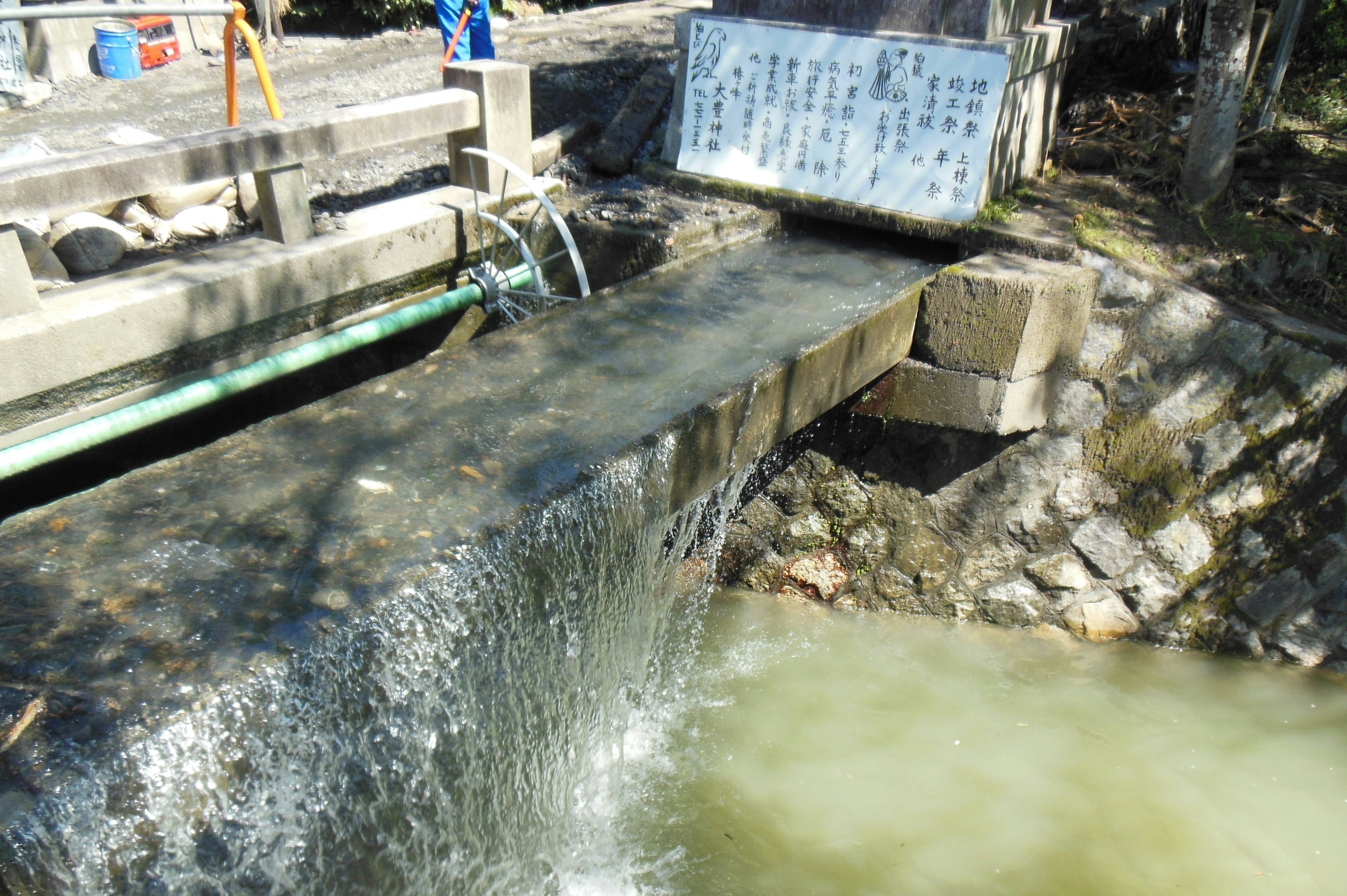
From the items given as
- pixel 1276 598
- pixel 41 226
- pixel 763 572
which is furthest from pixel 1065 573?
pixel 41 226

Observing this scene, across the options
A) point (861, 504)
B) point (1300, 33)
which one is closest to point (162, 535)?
point (861, 504)

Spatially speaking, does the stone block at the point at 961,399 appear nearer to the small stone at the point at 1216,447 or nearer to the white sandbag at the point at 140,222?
the small stone at the point at 1216,447

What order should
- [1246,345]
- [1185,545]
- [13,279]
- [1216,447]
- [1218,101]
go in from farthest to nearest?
[1218,101] < [1185,545] < [1216,447] < [1246,345] < [13,279]

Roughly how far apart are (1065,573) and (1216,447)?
83 centimetres

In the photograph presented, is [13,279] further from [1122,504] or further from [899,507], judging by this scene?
[1122,504]

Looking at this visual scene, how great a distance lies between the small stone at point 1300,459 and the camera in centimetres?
398

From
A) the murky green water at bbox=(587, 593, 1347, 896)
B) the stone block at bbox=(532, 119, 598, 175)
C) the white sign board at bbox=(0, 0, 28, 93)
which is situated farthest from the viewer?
the white sign board at bbox=(0, 0, 28, 93)

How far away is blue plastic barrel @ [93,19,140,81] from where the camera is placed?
27.1 ft

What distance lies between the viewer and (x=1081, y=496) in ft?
13.8

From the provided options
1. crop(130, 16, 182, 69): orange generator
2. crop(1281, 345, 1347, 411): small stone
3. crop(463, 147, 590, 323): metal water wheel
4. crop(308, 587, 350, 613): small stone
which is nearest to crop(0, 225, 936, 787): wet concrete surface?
crop(308, 587, 350, 613): small stone

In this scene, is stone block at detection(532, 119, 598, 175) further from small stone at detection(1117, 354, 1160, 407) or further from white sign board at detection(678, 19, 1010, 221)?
small stone at detection(1117, 354, 1160, 407)

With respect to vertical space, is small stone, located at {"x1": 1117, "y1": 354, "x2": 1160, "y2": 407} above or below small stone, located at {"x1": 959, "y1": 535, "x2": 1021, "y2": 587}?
above

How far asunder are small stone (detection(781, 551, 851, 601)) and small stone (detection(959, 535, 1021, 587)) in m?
0.54

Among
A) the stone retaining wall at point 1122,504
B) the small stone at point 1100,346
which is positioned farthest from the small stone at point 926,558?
the small stone at point 1100,346
